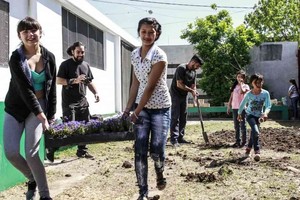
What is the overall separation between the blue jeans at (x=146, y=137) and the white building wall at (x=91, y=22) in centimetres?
128

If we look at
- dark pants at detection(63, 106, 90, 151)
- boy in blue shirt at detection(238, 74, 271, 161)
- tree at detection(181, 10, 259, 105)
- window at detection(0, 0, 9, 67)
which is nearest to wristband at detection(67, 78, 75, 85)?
dark pants at detection(63, 106, 90, 151)

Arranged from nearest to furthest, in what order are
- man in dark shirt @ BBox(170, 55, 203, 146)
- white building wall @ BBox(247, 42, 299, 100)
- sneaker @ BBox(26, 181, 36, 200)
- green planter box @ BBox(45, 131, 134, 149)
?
sneaker @ BBox(26, 181, 36, 200)
green planter box @ BBox(45, 131, 134, 149)
man in dark shirt @ BBox(170, 55, 203, 146)
white building wall @ BBox(247, 42, 299, 100)

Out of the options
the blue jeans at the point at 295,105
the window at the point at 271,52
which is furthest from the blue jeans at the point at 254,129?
the window at the point at 271,52

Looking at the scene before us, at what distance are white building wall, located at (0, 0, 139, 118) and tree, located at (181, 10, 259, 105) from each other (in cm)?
346

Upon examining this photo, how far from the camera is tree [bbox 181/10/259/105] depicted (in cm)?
2070

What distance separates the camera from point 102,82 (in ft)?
48.7

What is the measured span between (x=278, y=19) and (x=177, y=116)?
22.4 m

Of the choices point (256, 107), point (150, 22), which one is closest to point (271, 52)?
point (256, 107)

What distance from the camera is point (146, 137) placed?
396 centimetres

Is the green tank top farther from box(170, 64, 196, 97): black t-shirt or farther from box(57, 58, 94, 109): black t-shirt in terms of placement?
box(170, 64, 196, 97): black t-shirt

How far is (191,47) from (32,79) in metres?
20.7

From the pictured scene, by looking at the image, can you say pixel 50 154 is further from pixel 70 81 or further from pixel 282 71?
pixel 282 71

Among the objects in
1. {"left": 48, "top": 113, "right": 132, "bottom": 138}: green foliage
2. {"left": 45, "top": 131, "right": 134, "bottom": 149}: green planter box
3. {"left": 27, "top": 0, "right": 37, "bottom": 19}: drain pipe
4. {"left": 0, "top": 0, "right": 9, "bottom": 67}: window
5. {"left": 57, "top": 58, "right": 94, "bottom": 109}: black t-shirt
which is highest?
{"left": 27, "top": 0, "right": 37, "bottom": 19}: drain pipe

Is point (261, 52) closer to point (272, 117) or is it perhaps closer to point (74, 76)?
point (272, 117)
